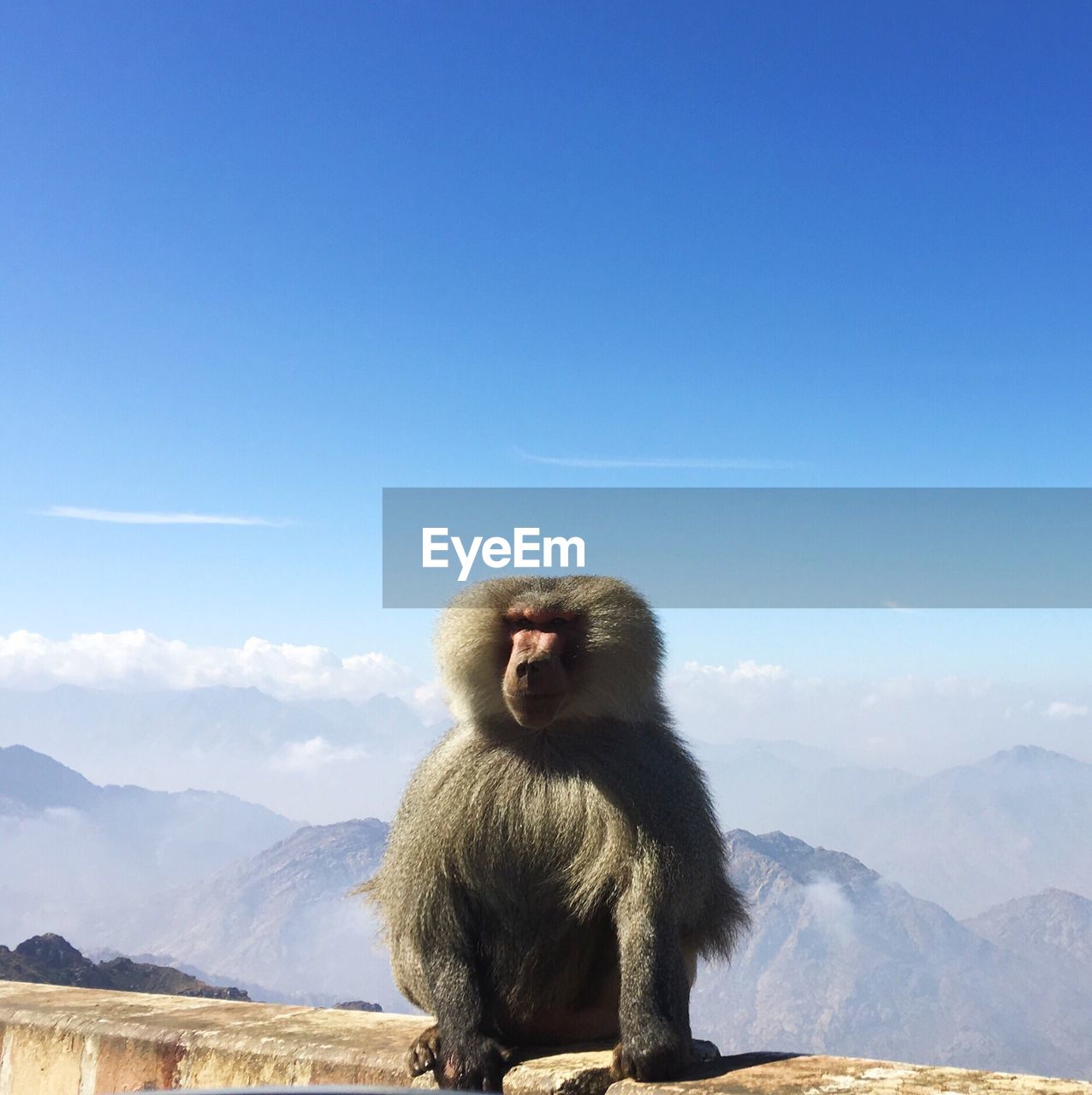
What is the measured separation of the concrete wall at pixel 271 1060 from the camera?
4.58 m

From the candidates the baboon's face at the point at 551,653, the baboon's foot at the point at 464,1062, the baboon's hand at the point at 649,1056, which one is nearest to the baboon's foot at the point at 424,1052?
the baboon's foot at the point at 464,1062

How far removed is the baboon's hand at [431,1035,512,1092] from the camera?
16.5 ft

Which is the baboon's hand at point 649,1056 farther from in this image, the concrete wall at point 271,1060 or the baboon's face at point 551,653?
the baboon's face at point 551,653

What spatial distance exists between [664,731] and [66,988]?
450cm

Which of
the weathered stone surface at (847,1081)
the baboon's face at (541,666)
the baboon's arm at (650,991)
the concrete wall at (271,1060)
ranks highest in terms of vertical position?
the baboon's face at (541,666)

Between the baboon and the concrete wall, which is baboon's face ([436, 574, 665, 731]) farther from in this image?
the concrete wall

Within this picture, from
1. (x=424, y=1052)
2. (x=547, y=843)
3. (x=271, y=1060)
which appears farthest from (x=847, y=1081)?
(x=271, y=1060)

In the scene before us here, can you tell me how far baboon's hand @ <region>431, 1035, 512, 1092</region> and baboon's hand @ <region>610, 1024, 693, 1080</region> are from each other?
0.58 meters

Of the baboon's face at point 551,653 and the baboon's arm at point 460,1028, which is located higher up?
the baboon's face at point 551,653

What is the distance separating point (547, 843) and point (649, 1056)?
106 cm

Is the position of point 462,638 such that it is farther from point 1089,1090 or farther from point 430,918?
point 1089,1090

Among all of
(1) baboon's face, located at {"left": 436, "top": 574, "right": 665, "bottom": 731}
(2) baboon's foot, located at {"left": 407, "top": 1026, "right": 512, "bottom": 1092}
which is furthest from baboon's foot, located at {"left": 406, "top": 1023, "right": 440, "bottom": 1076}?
(1) baboon's face, located at {"left": 436, "top": 574, "right": 665, "bottom": 731}

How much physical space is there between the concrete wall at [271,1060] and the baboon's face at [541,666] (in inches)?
63.7

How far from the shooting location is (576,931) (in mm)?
5355
